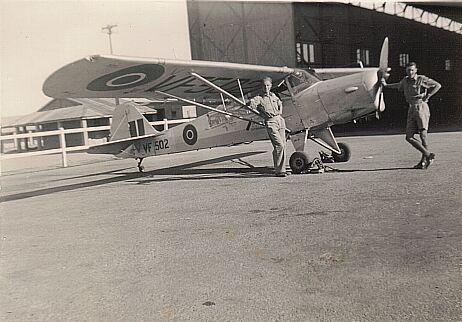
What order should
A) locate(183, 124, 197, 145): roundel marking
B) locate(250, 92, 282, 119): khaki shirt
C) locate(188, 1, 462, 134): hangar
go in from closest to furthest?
locate(250, 92, 282, 119): khaki shirt
locate(183, 124, 197, 145): roundel marking
locate(188, 1, 462, 134): hangar

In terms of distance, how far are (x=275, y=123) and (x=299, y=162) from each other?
87 centimetres

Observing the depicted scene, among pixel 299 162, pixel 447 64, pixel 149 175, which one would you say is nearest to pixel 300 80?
pixel 299 162

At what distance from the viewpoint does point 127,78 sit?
8.10 meters

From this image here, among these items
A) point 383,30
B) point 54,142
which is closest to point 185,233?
point 383,30

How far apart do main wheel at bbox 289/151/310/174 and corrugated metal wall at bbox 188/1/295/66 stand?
15629 mm

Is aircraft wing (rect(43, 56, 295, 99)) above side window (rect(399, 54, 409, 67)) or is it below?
below

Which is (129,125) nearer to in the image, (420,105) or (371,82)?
(371,82)

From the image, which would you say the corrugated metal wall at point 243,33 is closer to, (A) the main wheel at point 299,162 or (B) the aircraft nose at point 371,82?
(B) the aircraft nose at point 371,82

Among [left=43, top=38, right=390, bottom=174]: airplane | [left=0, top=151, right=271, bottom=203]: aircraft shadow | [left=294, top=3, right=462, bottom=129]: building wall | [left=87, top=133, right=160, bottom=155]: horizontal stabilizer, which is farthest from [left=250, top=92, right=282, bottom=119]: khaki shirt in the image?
[left=294, top=3, right=462, bottom=129]: building wall

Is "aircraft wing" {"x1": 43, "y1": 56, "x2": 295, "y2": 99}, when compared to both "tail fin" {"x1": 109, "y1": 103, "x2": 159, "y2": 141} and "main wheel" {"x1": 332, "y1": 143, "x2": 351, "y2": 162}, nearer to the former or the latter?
"tail fin" {"x1": 109, "y1": 103, "x2": 159, "y2": 141}

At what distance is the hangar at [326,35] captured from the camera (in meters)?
22.8

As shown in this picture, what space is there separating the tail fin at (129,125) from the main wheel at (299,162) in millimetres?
4291

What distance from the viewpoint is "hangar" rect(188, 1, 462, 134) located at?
22.8 m

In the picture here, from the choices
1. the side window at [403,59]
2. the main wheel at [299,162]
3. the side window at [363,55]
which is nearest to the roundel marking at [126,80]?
the main wheel at [299,162]
